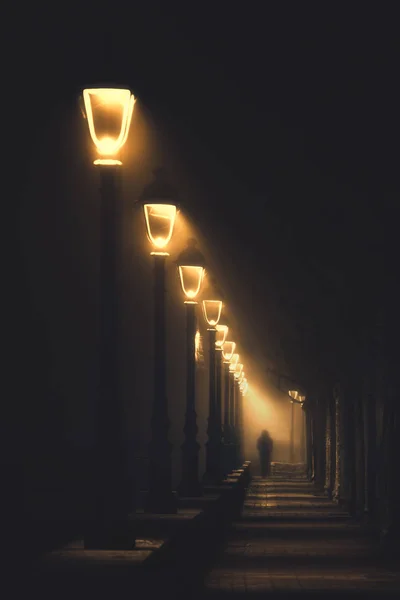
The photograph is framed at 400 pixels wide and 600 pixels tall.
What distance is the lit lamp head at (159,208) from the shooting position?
21516 millimetres

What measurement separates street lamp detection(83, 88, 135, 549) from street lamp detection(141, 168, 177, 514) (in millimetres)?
6075

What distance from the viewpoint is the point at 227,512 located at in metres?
Result: 31.1

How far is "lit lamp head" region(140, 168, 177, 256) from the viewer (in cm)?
2152

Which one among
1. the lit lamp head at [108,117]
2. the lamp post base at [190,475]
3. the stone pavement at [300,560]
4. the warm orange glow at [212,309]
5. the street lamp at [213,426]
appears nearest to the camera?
the lit lamp head at [108,117]

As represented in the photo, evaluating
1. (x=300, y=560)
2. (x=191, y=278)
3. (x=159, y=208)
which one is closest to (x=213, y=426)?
(x=191, y=278)

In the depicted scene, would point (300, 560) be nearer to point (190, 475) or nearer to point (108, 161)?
point (190, 475)

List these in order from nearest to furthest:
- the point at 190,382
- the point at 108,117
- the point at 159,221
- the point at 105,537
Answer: the point at 105,537 → the point at 108,117 → the point at 159,221 → the point at 190,382

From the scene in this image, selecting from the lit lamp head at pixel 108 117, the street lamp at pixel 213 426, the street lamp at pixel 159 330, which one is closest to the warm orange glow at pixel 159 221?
the street lamp at pixel 159 330

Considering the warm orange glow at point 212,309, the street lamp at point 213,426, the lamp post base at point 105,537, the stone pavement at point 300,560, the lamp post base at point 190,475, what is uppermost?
the warm orange glow at point 212,309

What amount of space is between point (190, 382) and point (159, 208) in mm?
7144

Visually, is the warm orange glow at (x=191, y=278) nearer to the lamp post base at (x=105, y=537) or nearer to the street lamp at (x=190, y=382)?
the street lamp at (x=190, y=382)

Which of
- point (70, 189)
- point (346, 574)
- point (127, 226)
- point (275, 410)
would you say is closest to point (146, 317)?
point (127, 226)

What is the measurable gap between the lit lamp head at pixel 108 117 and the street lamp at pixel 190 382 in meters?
12.6

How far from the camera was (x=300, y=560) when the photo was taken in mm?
22156
